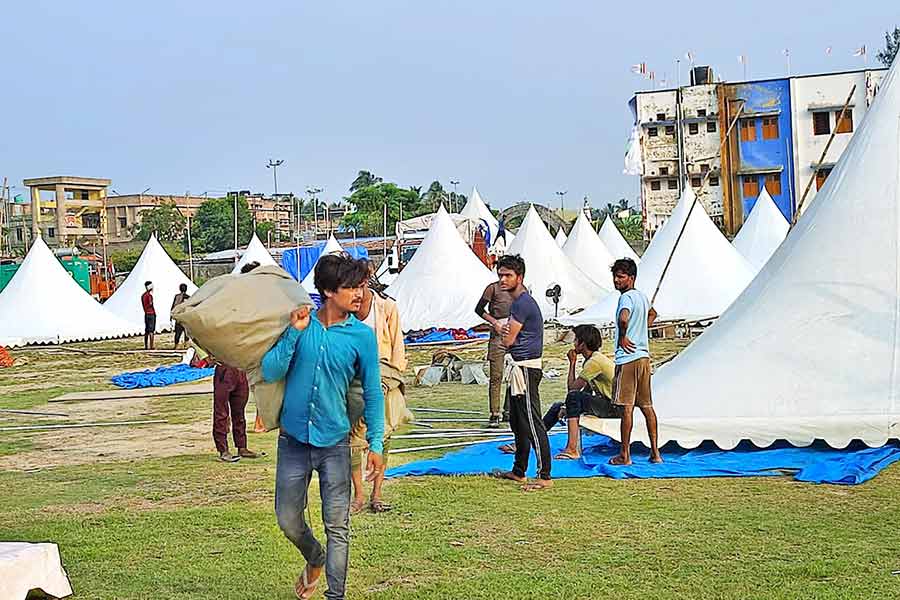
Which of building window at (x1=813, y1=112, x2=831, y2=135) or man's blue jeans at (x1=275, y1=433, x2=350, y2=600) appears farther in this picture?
building window at (x1=813, y1=112, x2=831, y2=135)

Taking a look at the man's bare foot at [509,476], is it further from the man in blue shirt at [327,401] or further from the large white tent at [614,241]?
the large white tent at [614,241]

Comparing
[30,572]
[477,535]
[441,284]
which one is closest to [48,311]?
[441,284]

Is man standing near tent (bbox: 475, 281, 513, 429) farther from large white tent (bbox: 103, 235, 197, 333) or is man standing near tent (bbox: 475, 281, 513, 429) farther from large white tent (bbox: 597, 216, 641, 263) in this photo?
large white tent (bbox: 597, 216, 641, 263)

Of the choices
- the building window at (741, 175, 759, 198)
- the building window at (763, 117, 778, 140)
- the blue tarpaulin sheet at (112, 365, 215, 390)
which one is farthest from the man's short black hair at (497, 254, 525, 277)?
the building window at (763, 117, 778, 140)

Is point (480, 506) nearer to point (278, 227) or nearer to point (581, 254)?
point (581, 254)

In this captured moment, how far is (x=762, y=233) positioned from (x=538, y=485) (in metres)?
22.2

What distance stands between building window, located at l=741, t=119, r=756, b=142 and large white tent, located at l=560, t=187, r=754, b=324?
27364 millimetres

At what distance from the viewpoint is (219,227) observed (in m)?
65.1

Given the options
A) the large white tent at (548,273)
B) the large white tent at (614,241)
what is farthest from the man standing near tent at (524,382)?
the large white tent at (614,241)

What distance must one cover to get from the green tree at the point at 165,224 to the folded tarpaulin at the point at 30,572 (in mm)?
62544

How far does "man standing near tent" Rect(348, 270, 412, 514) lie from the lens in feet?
21.5

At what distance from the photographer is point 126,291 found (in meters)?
28.6

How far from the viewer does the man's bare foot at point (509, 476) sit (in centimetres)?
751

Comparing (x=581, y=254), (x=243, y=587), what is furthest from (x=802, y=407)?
(x=581, y=254)
